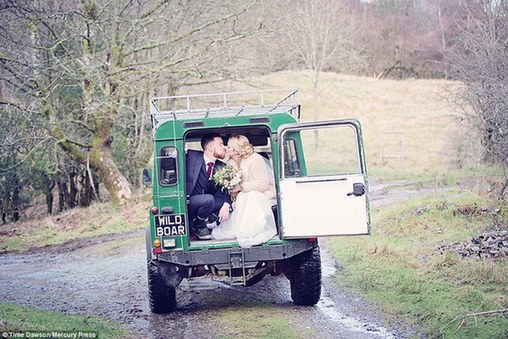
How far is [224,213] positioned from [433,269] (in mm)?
3454

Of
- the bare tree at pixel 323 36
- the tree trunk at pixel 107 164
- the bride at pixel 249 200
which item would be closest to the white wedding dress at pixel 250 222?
the bride at pixel 249 200

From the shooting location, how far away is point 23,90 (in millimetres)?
21188

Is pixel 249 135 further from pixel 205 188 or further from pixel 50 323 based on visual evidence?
pixel 50 323

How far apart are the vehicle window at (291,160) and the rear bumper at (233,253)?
1184 mm

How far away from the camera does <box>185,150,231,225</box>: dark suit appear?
9.57 m

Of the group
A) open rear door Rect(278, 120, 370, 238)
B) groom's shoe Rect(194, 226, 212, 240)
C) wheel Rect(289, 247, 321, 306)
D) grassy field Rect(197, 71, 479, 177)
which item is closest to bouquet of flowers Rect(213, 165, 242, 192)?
groom's shoe Rect(194, 226, 212, 240)

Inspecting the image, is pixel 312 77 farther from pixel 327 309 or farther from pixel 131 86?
pixel 327 309

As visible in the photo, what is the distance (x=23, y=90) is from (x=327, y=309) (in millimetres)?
15041

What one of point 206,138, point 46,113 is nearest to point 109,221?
point 46,113

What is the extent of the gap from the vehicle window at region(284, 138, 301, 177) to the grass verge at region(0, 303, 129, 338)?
3.15 m

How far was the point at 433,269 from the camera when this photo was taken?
1072cm

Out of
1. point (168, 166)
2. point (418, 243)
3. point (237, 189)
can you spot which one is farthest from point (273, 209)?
point (418, 243)

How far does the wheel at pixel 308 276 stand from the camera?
30.2 feet

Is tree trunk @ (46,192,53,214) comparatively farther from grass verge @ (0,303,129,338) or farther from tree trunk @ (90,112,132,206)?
grass verge @ (0,303,129,338)
